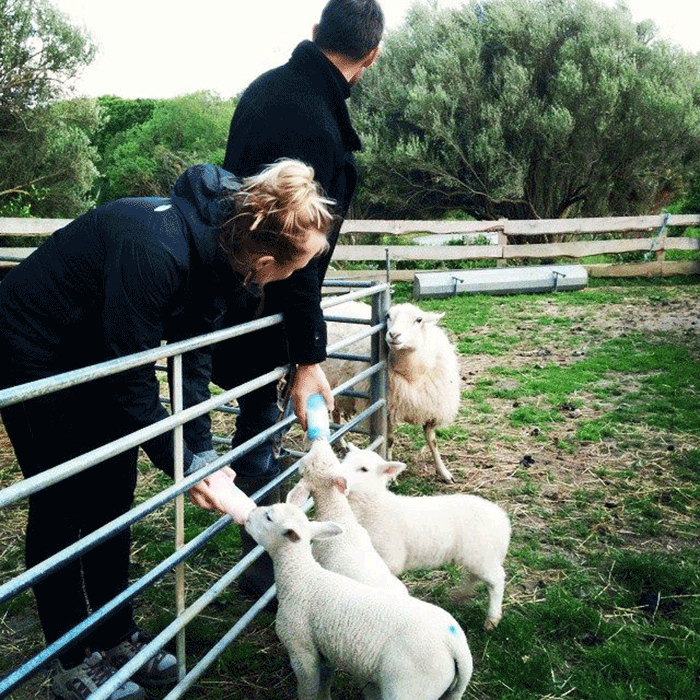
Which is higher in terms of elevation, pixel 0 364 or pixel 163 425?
pixel 0 364

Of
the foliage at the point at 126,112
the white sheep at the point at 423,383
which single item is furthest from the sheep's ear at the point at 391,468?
the foliage at the point at 126,112

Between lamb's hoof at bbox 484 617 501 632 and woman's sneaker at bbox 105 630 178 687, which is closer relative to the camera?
woman's sneaker at bbox 105 630 178 687

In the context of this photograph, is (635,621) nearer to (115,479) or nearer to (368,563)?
(368,563)

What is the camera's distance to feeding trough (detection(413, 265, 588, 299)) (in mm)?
10344

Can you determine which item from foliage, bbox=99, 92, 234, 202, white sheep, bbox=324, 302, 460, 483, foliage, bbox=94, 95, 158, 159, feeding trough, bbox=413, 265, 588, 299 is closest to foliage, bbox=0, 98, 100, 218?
foliage, bbox=99, 92, 234, 202

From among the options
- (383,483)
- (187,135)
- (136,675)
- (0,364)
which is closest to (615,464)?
(383,483)

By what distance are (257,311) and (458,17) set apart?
573 inches

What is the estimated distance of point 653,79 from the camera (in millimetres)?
13539

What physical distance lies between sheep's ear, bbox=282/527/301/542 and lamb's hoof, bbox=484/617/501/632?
1.14 meters

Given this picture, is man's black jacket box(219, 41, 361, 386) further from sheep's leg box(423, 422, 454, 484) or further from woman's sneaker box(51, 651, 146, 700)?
sheep's leg box(423, 422, 454, 484)

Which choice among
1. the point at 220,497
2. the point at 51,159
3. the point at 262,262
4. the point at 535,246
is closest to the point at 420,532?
the point at 220,497

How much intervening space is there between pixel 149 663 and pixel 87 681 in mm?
239

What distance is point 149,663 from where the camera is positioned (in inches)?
91.3

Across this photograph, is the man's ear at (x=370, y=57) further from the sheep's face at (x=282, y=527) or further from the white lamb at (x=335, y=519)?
the sheep's face at (x=282, y=527)
